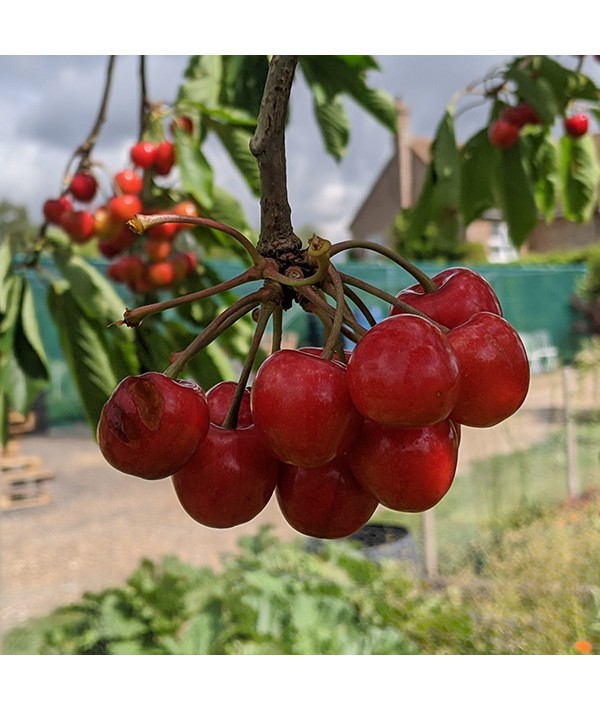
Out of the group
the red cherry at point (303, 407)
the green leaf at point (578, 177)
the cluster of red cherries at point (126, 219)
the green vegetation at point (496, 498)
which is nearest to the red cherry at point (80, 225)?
the cluster of red cherries at point (126, 219)

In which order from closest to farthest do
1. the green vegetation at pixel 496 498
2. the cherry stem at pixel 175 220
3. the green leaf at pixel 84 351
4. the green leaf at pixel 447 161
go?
the cherry stem at pixel 175 220
the green leaf at pixel 84 351
the green leaf at pixel 447 161
the green vegetation at pixel 496 498

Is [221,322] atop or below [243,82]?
below

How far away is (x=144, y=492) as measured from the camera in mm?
7484

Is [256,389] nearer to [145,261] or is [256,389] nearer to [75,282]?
[75,282]

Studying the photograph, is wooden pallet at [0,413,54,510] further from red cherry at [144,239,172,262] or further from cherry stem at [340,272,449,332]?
cherry stem at [340,272,449,332]

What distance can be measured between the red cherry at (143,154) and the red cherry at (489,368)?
1398mm

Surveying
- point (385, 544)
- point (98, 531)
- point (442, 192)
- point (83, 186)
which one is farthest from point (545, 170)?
point (98, 531)

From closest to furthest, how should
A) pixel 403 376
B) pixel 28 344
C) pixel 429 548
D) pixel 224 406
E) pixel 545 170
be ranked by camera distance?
pixel 403 376, pixel 224 406, pixel 28 344, pixel 545 170, pixel 429 548

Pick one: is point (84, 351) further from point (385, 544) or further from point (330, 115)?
point (385, 544)

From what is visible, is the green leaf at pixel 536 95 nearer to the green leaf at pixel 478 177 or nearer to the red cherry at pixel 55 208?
the green leaf at pixel 478 177

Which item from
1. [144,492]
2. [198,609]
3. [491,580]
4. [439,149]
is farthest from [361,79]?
[144,492]

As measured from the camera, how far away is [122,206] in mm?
1770

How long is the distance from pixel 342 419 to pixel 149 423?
12 centimetres

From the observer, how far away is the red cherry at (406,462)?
51cm
